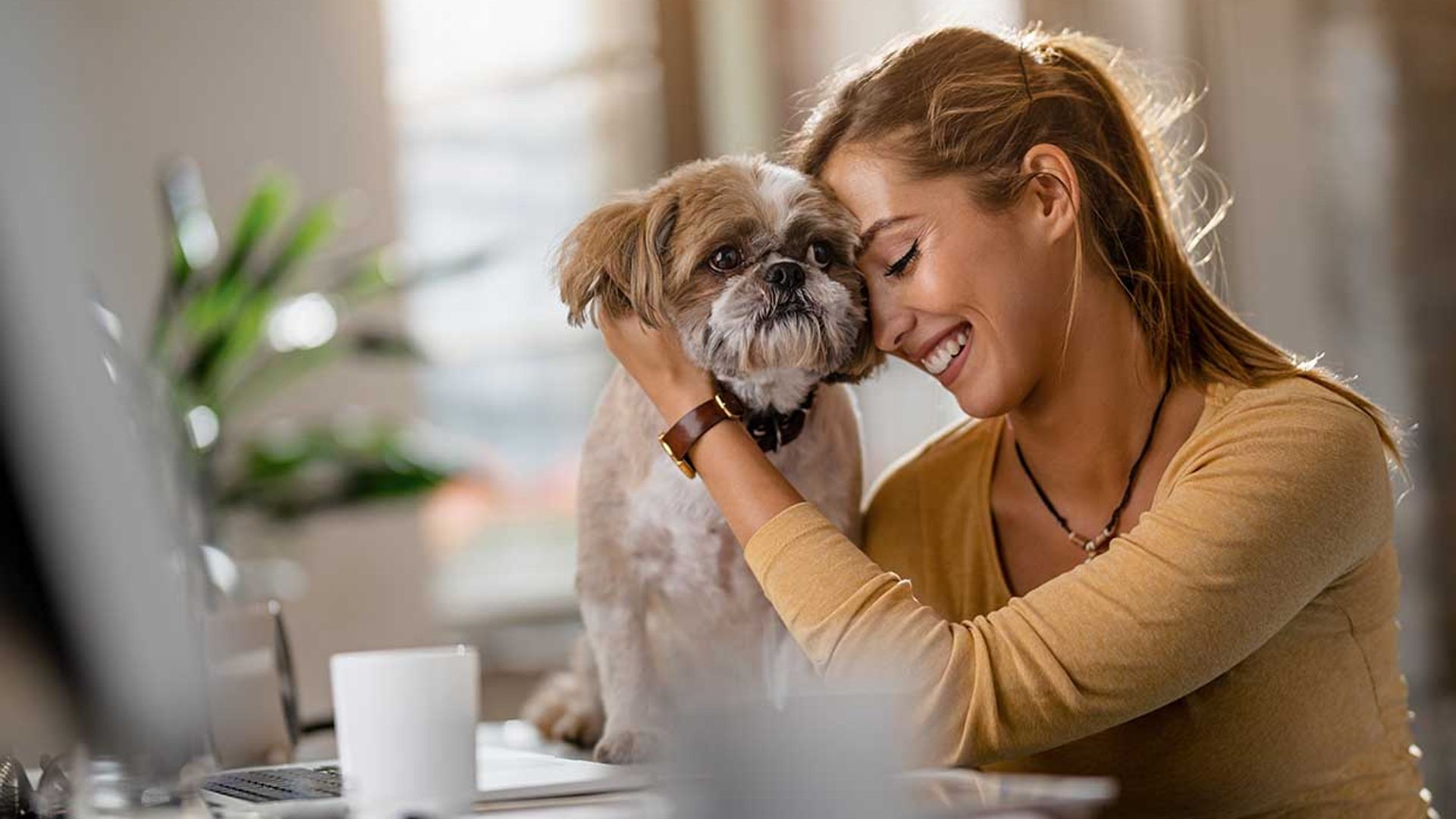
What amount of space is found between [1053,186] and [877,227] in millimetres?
157

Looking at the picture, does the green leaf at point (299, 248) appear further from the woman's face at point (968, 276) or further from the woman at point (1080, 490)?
the woman's face at point (968, 276)

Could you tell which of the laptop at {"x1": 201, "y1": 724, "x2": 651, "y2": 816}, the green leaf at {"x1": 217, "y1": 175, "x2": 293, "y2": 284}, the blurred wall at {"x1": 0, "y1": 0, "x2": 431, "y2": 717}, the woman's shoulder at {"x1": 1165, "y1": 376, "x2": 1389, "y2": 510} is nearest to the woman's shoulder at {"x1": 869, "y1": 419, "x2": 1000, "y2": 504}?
the woman's shoulder at {"x1": 1165, "y1": 376, "x2": 1389, "y2": 510}

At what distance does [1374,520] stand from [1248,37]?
1.58 m

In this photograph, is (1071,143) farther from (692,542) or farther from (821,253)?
(692,542)

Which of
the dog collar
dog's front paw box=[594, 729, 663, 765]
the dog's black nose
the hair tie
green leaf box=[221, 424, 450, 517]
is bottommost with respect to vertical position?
dog's front paw box=[594, 729, 663, 765]

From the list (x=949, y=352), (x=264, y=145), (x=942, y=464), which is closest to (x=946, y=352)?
(x=949, y=352)

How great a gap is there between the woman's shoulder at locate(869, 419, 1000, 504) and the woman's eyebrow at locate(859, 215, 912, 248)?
9.4 inches

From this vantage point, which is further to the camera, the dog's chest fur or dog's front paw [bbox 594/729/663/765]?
the dog's chest fur

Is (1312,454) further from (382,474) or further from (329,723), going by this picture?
(382,474)

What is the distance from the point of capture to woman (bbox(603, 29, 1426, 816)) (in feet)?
3.46

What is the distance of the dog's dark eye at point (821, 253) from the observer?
1399 mm

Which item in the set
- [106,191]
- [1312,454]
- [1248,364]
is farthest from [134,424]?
[106,191]

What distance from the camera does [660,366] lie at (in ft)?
4.34

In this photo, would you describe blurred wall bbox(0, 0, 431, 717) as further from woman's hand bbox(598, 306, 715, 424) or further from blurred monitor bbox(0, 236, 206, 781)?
blurred monitor bbox(0, 236, 206, 781)
